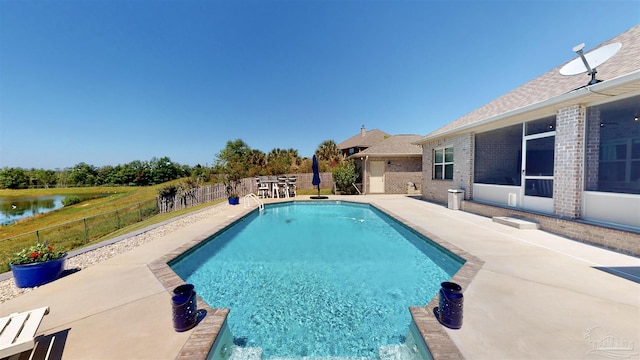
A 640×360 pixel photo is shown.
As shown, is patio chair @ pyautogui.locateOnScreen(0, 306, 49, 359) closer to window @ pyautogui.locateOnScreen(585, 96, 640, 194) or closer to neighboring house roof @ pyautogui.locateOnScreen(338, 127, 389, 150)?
window @ pyautogui.locateOnScreen(585, 96, 640, 194)

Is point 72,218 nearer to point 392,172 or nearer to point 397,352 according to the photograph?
point 392,172

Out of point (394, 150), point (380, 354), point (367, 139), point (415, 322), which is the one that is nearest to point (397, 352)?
point (380, 354)

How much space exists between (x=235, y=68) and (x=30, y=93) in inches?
618

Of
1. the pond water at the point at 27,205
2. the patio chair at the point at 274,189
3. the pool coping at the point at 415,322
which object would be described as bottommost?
the pond water at the point at 27,205

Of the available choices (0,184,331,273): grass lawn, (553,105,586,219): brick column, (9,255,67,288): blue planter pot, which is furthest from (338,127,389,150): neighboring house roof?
(9,255,67,288): blue planter pot

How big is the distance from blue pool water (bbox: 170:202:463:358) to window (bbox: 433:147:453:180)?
5.41 meters

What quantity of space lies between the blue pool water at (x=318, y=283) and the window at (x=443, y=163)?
213 inches

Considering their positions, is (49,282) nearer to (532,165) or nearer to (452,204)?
(452,204)

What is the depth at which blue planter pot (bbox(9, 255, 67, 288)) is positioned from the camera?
3.91m

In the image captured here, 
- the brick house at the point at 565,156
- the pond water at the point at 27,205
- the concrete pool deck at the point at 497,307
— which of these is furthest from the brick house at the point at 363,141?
the pond water at the point at 27,205

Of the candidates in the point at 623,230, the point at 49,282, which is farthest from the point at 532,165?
the point at 49,282

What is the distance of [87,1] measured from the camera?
936 centimetres

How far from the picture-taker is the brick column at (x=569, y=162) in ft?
19.0

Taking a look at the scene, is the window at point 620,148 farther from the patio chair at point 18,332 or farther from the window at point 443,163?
the patio chair at point 18,332
